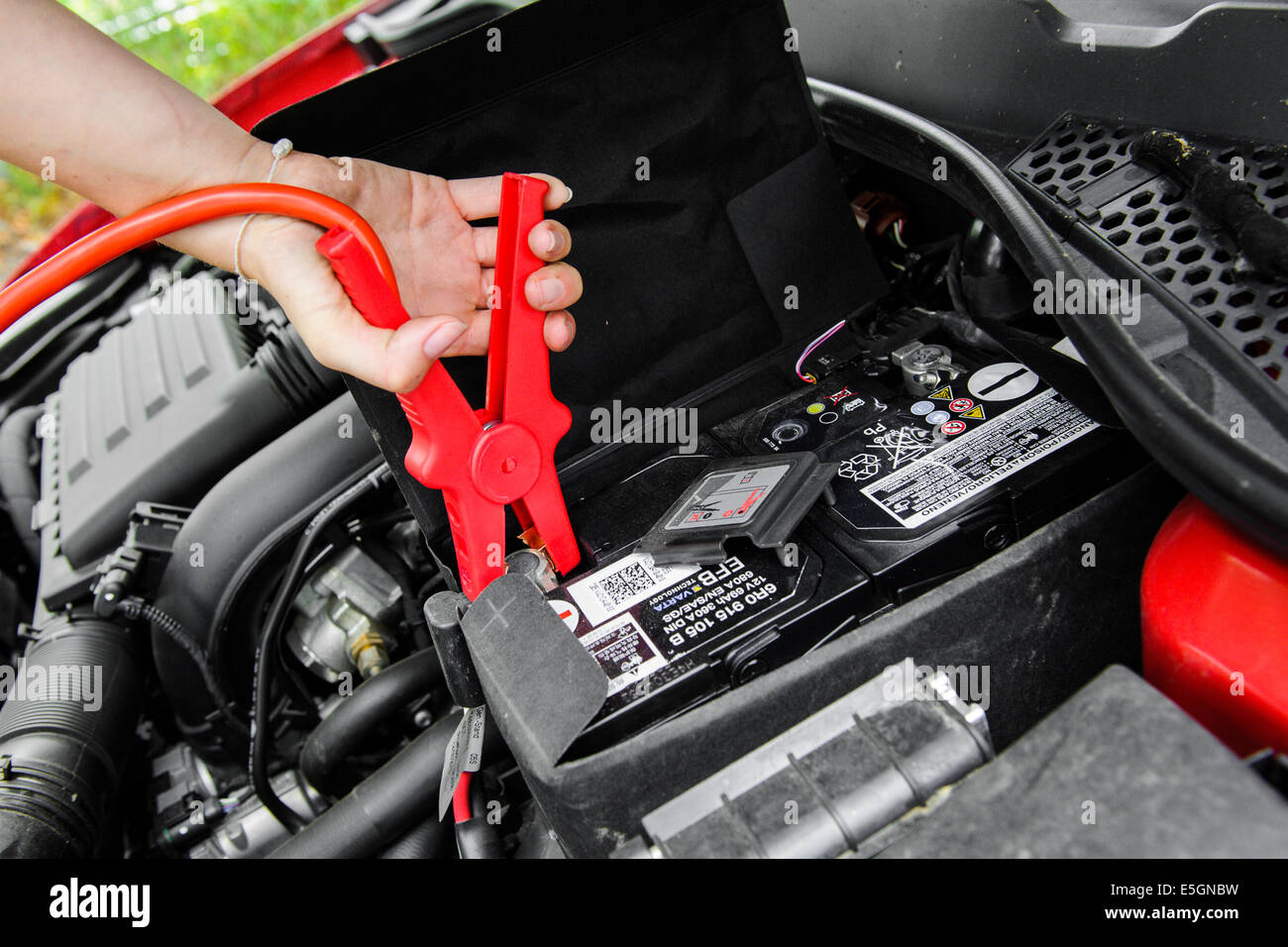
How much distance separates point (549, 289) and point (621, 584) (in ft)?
0.91

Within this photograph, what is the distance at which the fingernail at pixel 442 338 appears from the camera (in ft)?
2.56

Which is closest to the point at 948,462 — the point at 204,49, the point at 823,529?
the point at 823,529

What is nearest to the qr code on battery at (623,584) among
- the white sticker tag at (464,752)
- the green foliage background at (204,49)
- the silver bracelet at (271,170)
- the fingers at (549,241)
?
the white sticker tag at (464,752)

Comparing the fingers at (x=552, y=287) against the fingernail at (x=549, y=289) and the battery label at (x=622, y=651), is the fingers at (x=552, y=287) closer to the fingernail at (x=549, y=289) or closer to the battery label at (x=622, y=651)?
the fingernail at (x=549, y=289)

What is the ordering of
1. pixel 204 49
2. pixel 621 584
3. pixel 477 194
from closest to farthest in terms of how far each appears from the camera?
pixel 621 584, pixel 477 194, pixel 204 49

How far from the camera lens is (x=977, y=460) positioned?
91cm

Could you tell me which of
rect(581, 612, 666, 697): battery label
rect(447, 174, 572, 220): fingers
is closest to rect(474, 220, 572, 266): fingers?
rect(447, 174, 572, 220): fingers

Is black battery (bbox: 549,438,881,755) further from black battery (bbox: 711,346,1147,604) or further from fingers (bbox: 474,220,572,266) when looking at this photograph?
fingers (bbox: 474,220,572,266)

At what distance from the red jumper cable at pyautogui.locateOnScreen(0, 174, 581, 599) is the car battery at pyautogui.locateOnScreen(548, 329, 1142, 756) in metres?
0.08

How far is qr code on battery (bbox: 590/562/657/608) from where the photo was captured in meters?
0.87

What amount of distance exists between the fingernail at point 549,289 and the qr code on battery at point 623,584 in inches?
10.1

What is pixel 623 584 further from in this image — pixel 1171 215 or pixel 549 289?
pixel 1171 215

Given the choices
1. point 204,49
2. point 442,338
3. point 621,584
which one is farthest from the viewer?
point 204,49
